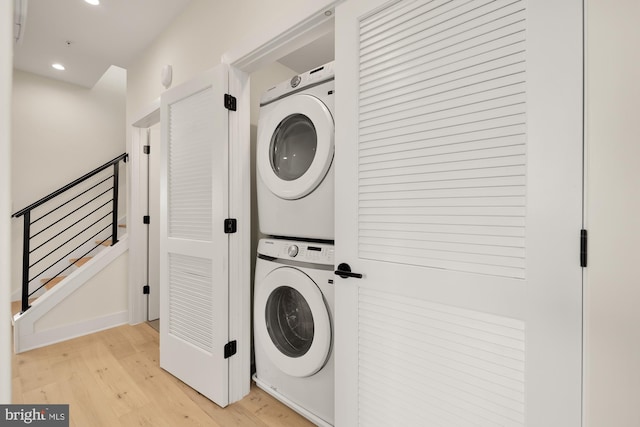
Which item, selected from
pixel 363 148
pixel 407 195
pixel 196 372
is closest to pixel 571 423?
pixel 407 195

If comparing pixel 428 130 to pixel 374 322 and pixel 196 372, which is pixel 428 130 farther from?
pixel 196 372

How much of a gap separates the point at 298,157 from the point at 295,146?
0.25 feet

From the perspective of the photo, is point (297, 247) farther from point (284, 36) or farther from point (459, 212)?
point (284, 36)

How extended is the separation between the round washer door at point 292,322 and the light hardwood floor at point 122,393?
31 cm

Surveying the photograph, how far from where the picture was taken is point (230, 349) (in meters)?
1.75

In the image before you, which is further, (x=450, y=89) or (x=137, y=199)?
(x=137, y=199)

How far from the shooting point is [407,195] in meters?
1.07

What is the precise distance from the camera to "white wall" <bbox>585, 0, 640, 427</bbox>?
0.70m

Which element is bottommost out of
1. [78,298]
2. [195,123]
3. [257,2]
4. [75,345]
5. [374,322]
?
[75,345]

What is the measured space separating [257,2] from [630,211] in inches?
73.5
